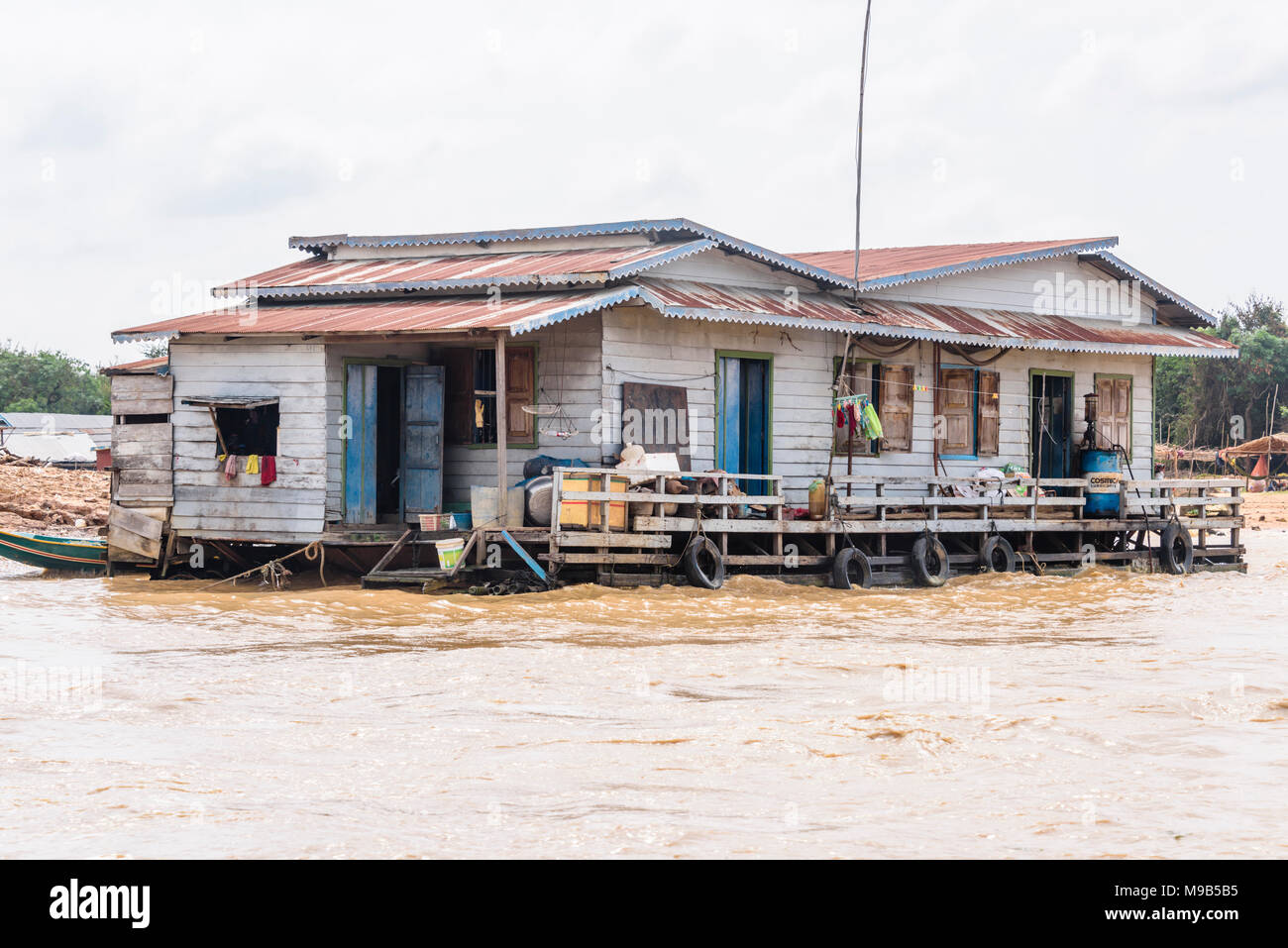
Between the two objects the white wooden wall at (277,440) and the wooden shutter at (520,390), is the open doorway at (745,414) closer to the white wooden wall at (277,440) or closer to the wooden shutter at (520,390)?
the wooden shutter at (520,390)

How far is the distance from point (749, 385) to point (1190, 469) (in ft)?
94.5

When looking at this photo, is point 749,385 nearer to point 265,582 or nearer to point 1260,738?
point 265,582

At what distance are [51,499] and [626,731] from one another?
969 inches

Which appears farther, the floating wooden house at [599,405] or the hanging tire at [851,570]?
the hanging tire at [851,570]

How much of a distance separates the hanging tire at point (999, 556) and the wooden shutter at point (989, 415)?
7.98 feet

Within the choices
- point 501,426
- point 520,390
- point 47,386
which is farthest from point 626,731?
point 47,386

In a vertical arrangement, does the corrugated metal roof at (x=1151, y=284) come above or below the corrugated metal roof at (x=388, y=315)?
above

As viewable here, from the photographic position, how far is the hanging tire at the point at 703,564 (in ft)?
51.6

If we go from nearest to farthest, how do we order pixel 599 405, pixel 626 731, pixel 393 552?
1. pixel 626 731
2. pixel 393 552
3. pixel 599 405

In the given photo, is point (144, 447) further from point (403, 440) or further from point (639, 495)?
point (639, 495)

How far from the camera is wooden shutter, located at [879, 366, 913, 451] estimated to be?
20078mm

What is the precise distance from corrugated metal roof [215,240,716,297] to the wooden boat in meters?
4.19

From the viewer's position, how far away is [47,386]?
69.9 metres

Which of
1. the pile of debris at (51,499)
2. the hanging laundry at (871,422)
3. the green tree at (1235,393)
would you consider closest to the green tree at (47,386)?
the pile of debris at (51,499)
